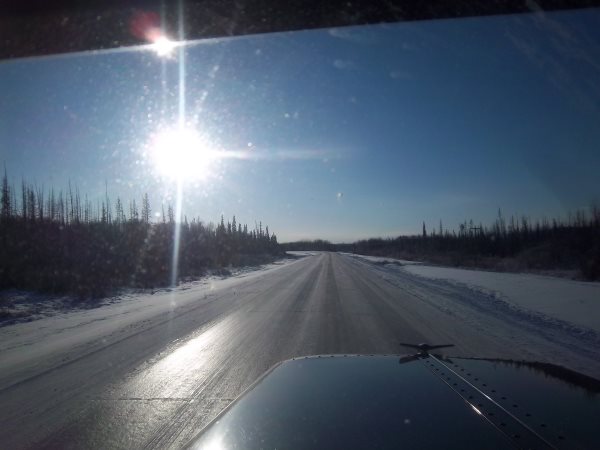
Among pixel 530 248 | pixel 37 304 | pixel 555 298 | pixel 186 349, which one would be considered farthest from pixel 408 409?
pixel 530 248

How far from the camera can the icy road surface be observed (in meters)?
5.42

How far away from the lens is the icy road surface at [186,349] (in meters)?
5.42

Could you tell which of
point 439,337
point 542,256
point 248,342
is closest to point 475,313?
point 439,337

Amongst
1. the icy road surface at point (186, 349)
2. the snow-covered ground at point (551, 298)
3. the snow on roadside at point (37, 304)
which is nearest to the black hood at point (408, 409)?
the icy road surface at point (186, 349)

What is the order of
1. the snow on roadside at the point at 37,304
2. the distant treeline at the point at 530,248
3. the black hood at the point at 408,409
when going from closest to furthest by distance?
the black hood at the point at 408,409, the snow on roadside at the point at 37,304, the distant treeline at the point at 530,248

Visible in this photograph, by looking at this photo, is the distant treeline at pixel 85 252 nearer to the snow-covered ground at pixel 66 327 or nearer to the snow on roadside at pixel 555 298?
the snow-covered ground at pixel 66 327

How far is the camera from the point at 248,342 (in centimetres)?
986

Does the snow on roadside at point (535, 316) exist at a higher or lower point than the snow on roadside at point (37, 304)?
lower

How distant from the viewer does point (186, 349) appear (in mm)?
9289

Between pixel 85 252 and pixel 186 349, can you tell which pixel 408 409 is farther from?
pixel 85 252

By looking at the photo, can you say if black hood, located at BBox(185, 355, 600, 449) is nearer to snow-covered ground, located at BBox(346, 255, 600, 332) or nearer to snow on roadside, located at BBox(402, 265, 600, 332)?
snow-covered ground, located at BBox(346, 255, 600, 332)

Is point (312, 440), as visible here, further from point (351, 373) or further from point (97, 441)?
point (97, 441)

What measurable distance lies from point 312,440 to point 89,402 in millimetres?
4060

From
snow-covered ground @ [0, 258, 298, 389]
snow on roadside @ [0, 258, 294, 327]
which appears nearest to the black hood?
snow-covered ground @ [0, 258, 298, 389]
